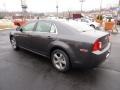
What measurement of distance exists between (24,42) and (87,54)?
9.88 ft

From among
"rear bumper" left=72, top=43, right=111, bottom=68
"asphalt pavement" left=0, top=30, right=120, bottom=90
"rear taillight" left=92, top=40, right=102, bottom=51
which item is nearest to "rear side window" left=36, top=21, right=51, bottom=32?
"asphalt pavement" left=0, top=30, right=120, bottom=90

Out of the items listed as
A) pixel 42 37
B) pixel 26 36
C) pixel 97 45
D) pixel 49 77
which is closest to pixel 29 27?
pixel 26 36

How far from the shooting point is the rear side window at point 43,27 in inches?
183

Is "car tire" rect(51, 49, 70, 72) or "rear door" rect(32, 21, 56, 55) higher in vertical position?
"rear door" rect(32, 21, 56, 55)

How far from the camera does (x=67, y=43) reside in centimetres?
397

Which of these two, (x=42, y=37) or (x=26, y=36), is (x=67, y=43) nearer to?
(x=42, y=37)

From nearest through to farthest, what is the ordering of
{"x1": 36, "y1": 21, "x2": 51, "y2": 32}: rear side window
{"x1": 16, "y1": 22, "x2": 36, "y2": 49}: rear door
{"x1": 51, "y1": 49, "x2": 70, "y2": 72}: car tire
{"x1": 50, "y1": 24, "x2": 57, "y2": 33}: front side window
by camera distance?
{"x1": 51, "y1": 49, "x2": 70, "y2": 72}: car tire, {"x1": 50, "y1": 24, "x2": 57, "y2": 33}: front side window, {"x1": 36, "y1": 21, "x2": 51, "y2": 32}: rear side window, {"x1": 16, "y1": 22, "x2": 36, "y2": 49}: rear door

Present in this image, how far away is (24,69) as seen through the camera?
4.50m

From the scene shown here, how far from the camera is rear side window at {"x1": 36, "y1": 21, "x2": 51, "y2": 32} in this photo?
4655 millimetres

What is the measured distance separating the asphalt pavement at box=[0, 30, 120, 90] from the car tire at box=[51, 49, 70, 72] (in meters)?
0.16

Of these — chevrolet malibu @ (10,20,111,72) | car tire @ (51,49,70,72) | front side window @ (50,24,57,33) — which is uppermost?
front side window @ (50,24,57,33)

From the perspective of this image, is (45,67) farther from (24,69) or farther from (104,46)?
(104,46)

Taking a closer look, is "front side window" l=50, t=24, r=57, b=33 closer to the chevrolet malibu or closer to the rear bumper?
the chevrolet malibu

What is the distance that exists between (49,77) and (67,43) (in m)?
1.08
